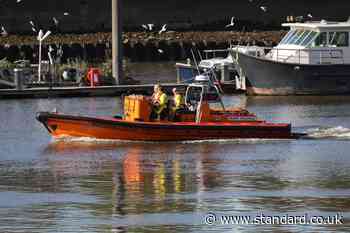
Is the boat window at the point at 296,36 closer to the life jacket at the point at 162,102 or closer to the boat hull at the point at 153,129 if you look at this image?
the boat hull at the point at 153,129

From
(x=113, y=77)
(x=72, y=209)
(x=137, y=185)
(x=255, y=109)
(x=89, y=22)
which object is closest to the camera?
(x=72, y=209)

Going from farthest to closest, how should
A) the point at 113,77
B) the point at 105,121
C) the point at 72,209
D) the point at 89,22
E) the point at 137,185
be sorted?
the point at 89,22 < the point at 113,77 < the point at 105,121 < the point at 137,185 < the point at 72,209

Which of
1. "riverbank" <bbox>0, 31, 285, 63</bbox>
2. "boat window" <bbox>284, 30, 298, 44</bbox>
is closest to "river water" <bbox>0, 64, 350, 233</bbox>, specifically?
"boat window" <bbox>284, 30, 298, 44</bbox>

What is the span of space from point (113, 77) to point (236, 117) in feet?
47.5

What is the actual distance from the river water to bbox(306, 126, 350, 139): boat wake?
24 millimetres

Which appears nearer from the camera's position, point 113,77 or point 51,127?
point 51,127

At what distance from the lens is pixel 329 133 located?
36781 mm

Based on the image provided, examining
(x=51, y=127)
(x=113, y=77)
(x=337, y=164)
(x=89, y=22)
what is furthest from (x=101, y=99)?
(x=89, y=22)

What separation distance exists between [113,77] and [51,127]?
1401cm

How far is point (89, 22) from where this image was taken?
81.8 meters

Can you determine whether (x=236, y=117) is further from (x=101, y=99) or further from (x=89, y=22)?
(x=89, y=22)

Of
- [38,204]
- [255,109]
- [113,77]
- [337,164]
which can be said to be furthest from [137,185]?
[113,77]

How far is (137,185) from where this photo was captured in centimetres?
2878

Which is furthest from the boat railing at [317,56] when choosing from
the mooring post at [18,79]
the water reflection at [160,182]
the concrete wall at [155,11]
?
the concrete wall at [155,11]
